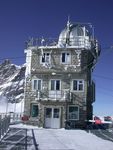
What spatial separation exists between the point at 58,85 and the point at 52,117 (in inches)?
156

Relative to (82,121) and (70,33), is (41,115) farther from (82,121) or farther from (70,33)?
(70,33)

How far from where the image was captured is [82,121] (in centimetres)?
3881

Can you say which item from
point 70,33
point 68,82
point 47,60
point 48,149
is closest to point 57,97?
point 68,82

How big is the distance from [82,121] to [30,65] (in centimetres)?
958

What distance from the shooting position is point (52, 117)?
3903 cm

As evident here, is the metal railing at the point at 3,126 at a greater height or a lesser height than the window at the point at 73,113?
lesser

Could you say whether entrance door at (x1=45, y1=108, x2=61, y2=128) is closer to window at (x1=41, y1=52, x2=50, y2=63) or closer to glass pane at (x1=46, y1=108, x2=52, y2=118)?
glass pane at (x1=46, y1=108, x2=52, y2=118)

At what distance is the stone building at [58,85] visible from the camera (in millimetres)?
38812

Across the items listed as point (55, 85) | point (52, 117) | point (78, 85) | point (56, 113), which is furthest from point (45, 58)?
point (52, 117)

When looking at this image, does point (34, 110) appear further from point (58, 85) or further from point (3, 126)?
point (3, 126)

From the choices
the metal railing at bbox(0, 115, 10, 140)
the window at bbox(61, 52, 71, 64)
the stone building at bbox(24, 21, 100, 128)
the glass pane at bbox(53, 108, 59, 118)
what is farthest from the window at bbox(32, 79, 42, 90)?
the metal railing at bbox(0, 115, 10, 140)

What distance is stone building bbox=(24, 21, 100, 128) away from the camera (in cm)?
3881

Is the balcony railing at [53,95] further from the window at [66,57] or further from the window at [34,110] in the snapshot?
the window at [66,57]

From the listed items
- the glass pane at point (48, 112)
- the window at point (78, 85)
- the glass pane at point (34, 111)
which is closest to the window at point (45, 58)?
the window at point (78, 85)
